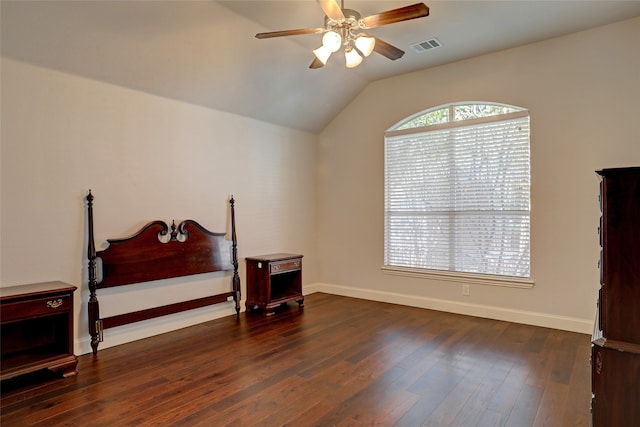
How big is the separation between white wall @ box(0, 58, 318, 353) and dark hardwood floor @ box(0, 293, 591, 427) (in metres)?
0.79

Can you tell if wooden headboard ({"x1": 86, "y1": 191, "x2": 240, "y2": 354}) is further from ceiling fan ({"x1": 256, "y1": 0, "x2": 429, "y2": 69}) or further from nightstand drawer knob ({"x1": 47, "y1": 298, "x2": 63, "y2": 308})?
ceiling fan ({"x1": 256, "y1": 0, "x2": 429, "y2": 69})

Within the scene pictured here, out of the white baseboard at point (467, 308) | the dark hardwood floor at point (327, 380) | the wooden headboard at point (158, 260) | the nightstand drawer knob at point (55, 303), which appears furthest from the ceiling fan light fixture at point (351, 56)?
the white baseboard at point (467, 308)

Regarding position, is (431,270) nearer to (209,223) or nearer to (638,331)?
(209,223)

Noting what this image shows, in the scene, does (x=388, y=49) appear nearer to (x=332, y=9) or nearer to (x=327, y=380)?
(x=332, y=9)

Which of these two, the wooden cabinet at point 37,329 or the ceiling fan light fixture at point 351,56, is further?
the ceiling fan light fixture at point 351,56

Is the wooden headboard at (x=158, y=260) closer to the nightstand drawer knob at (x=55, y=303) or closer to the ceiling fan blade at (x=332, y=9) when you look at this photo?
the nightstand drawer knob at (x=55, y=303)

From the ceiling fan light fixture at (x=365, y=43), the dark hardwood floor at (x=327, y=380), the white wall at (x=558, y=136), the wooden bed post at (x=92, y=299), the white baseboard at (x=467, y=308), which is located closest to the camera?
the dark hardwood floor at (x=327, y=380)

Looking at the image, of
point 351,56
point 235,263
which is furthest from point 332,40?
point 235,263

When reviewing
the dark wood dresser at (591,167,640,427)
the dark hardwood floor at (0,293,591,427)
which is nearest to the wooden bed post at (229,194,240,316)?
the dark hardwood floor at (0,293,591,427)

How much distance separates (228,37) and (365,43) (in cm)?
158

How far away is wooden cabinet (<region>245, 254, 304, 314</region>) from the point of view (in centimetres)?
461

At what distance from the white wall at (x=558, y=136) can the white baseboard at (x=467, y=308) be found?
1 cm

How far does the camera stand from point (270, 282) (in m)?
4.67

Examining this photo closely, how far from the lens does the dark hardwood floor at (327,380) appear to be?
7.52 feet
